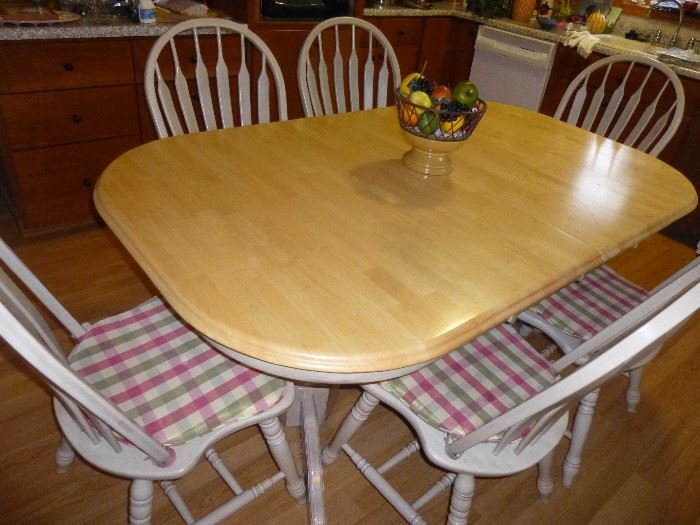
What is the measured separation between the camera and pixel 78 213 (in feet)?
7.59

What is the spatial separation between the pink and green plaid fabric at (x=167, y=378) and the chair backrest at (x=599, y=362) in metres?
0.43

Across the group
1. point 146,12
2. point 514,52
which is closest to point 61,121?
point 146,12

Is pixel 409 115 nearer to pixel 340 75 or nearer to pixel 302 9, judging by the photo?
pixel 340 75

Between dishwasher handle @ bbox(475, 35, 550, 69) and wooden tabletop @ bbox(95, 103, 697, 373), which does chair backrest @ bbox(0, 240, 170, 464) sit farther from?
dishwasher handle @ bbox(475, 35, 550, 69)

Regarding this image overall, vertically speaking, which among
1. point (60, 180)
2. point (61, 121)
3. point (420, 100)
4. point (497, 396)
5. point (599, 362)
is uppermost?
point (420, 100)

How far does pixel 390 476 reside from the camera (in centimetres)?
154

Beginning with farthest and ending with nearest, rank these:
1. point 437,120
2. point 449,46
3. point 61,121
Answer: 1. point 449,46
2. point 61,121
3. point 437,120

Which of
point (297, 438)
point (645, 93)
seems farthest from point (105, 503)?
point (645, 93)

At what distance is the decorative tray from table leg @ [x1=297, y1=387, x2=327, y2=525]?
1622 mm

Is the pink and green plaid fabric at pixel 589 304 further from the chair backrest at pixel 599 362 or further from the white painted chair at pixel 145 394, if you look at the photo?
the white painted chair at pixel 145 394

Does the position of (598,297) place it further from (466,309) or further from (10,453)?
(10,453)

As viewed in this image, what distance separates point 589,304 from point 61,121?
2.02 m

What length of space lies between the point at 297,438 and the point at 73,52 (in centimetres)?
163

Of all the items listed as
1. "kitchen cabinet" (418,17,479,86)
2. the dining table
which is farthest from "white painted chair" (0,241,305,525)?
"kitchen cabinet" (418,17,479,86)
